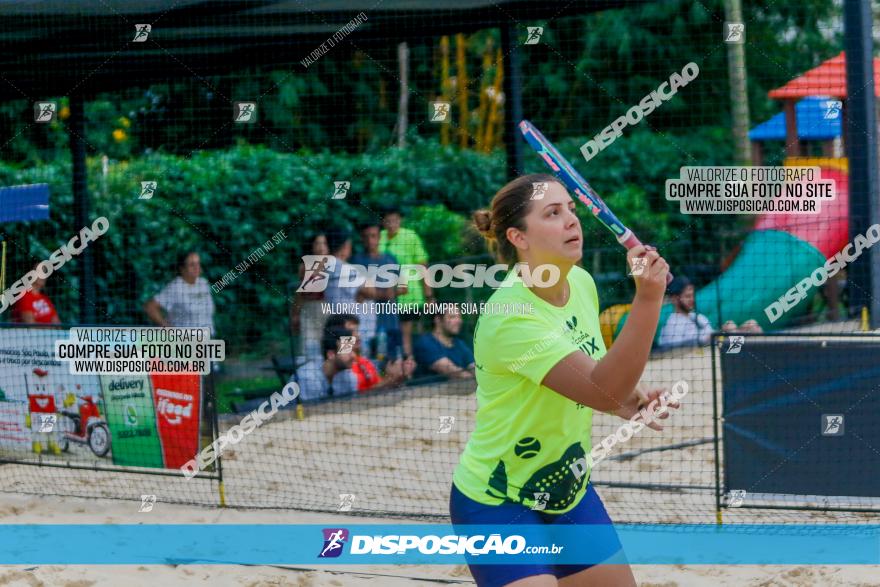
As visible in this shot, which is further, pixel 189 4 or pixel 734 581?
pixel 189 4

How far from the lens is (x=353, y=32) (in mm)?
7969

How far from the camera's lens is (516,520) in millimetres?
3426

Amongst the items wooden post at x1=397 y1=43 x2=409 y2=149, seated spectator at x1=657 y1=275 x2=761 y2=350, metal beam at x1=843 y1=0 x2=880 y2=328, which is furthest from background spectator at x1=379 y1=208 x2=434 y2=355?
wooden post at x1=397 y1=43 x2=409 y2=149

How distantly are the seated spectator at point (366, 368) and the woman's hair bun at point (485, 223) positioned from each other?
6279mm

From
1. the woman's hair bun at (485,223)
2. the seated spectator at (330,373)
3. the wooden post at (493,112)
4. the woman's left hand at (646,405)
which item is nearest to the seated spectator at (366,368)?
the seated spectator at (330,373)

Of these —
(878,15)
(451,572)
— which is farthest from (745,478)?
(878,15)

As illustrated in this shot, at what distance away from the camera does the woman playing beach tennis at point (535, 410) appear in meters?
3.36

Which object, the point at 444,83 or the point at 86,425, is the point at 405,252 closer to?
the point at 86,425

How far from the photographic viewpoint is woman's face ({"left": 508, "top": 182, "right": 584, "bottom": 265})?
3432 mm

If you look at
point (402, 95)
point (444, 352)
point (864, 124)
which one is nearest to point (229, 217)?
point (444, 352)

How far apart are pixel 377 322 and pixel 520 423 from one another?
7.10 metres

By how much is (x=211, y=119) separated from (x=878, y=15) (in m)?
12.1

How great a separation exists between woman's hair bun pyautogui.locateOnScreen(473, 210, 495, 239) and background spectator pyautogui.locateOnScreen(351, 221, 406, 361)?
256 inches

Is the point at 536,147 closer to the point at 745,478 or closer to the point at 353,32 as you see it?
the point at 745,478
